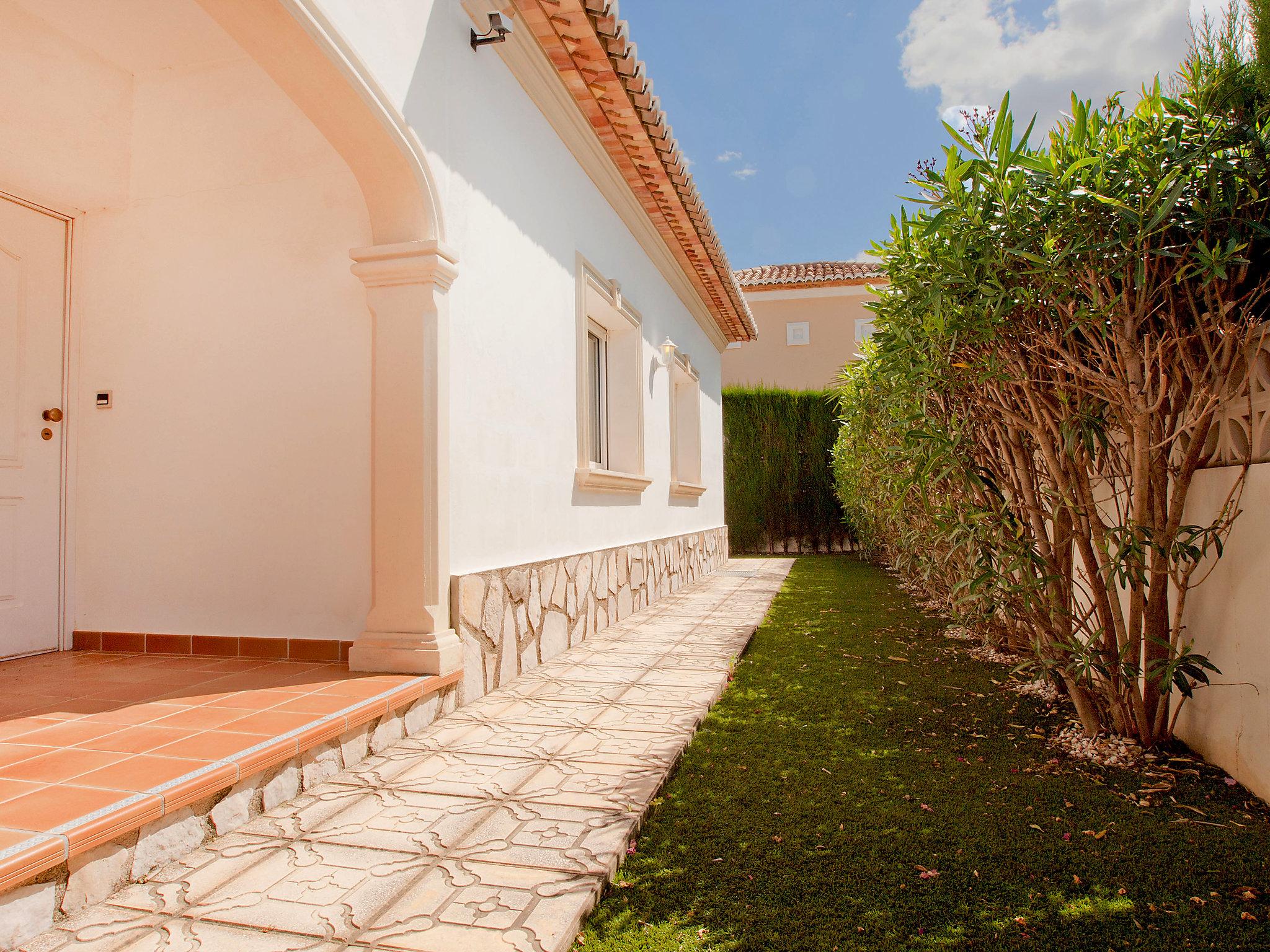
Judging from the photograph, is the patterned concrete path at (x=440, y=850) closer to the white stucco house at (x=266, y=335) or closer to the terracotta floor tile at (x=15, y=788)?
the terracotta floor tile at (x=15, y=788)

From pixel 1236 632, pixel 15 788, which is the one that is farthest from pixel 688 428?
pixel 15 788

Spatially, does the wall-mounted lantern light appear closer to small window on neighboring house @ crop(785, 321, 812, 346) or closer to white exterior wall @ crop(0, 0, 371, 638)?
white exterior wall @ crop(0, 0, 371, 638)

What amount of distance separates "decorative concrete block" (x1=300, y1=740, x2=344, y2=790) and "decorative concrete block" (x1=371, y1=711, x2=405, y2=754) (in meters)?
0.19

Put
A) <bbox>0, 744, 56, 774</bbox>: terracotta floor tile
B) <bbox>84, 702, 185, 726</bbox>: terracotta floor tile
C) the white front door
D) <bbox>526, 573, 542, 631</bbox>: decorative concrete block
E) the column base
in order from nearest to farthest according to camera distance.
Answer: <bbox>0, 744, 56, 774</bbox>: terracotta floor tile < <bbox>84, 702, 185, 726</bbox>: terracotta floor tile < the column base < the white front door < <bbox>526, 573, 542, 631</bbox>: decorative concrete block

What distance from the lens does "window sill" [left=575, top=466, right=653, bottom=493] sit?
5.29m

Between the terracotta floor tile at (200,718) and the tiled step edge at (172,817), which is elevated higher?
the terracotta floor tile at (200,718)

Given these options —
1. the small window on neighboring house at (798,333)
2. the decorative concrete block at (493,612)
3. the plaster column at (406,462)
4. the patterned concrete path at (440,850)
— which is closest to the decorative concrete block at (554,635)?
the decorative concrete block at (493,612)

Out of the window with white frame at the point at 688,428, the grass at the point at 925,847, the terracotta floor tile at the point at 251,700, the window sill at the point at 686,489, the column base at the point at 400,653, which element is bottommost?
the grass at the point at 925,847

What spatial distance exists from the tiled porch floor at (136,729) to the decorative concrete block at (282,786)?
6 centimetres

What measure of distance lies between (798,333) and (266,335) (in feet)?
61.4

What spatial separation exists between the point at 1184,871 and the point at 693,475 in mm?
8374

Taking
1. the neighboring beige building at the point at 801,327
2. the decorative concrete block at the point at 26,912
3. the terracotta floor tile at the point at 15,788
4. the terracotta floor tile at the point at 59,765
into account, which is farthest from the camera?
the neighboring beige building at the point at 801,327

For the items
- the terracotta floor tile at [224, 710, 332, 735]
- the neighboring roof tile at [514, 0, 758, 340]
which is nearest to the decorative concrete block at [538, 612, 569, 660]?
the terracotta floor tile at [224, 710, 332, 735]

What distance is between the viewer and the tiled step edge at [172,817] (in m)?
1.62
